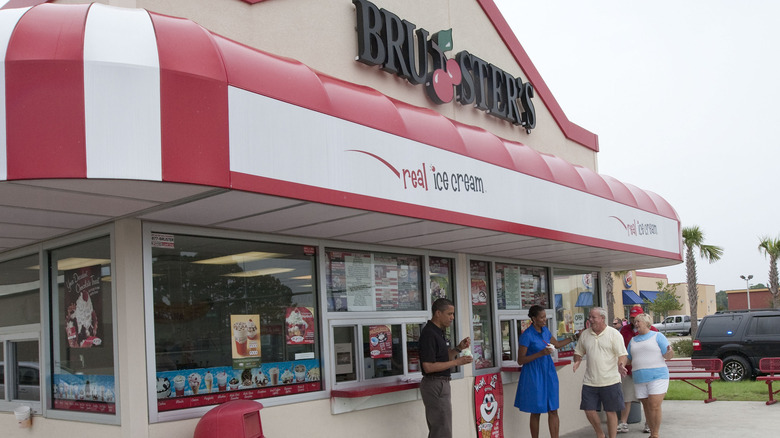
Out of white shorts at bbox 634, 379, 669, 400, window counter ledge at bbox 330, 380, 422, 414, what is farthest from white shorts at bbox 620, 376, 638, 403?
window counter ledge at bbox 330, 380, 422, 414

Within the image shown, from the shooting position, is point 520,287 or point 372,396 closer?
point 372,396

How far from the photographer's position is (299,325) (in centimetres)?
699

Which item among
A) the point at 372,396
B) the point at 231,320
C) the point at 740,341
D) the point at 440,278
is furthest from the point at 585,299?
the point at 740,341

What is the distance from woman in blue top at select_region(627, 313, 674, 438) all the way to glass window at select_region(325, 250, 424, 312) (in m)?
3.15

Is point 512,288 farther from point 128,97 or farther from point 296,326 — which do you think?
point 128,97

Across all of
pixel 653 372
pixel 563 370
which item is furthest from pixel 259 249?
pixel 563 370

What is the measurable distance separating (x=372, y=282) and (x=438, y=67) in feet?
9.10

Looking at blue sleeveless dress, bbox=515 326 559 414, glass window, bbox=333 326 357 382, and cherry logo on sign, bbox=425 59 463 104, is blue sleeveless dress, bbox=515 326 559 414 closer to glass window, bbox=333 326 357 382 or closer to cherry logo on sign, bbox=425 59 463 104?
glass window, bbox=333 326 357 382

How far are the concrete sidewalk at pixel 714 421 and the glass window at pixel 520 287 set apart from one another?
2049 millimetres

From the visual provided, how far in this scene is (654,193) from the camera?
12211 mm

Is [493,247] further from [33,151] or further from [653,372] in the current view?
[33,151]

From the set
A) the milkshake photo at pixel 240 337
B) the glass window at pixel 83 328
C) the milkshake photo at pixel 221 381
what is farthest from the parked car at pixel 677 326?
the glass window at pixel 83 328

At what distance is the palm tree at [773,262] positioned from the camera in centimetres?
3469

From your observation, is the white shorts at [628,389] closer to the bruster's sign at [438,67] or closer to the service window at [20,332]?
the bruster's sign at [438,67]
